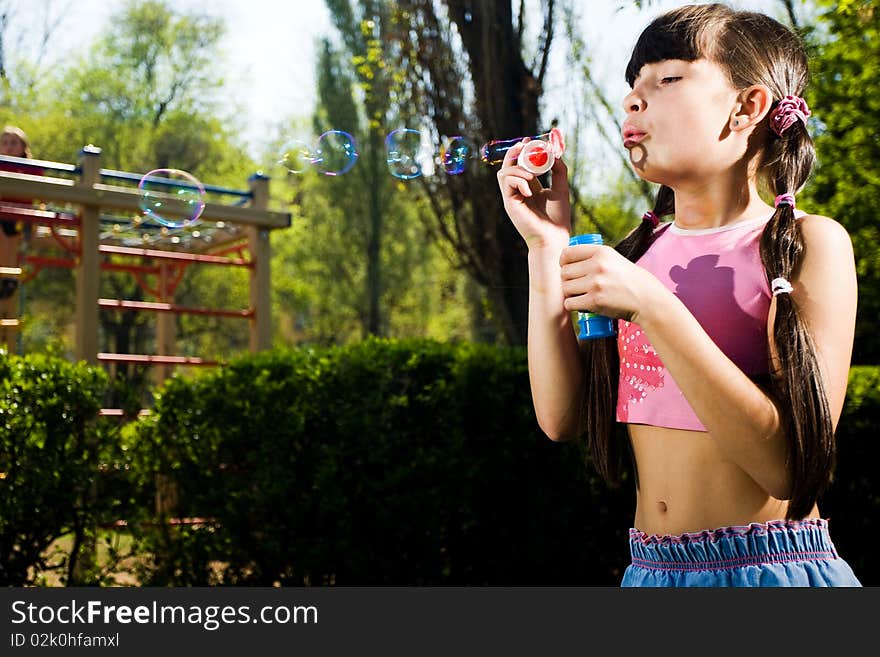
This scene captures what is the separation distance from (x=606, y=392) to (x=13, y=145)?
734 cm

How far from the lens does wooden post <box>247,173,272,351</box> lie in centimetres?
753

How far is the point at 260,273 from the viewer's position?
7.64 metres

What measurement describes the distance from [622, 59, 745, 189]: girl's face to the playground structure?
483cm

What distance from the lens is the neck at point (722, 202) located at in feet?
4.41

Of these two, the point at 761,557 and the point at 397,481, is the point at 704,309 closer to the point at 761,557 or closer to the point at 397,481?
the point at 761,557

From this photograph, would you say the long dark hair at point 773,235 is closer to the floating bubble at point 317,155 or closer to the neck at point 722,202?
the neck at point 722,202

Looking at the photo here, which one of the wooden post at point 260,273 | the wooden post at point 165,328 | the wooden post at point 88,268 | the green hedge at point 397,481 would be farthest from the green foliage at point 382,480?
the wooden post at point 165,328

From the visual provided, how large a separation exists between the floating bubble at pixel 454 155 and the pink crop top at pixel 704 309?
1250 mm

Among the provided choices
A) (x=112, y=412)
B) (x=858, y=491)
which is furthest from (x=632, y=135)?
(x=112, y=412)

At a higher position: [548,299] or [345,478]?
[548,299]

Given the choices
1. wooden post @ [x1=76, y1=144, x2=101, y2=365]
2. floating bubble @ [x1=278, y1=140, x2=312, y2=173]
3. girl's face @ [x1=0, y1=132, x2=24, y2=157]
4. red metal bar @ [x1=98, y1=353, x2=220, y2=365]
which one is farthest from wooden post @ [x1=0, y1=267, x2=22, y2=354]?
floating bubble @ [x1=278, y1=140, x2=312, y2=173]

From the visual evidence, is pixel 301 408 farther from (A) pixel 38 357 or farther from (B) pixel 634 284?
(B) pixel 634 284

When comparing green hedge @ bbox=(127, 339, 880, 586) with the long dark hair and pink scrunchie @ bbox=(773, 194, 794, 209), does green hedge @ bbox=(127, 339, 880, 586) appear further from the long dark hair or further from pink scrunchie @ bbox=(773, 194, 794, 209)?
pink scrunchie @ bbox=(773, 194, 794, 209)

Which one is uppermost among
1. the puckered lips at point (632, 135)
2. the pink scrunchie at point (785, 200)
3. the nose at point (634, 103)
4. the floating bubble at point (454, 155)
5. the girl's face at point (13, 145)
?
the girl's face at point (13, 145)
